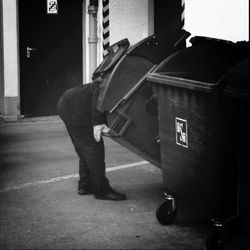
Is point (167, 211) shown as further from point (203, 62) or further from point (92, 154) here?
point (203, 62)

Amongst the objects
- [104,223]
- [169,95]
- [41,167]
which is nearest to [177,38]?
[169,95]

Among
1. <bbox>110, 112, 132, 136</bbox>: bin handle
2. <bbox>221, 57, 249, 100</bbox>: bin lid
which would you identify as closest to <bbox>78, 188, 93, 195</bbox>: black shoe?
<bbox>110, 112, 132, 136</bbox>: bin handle

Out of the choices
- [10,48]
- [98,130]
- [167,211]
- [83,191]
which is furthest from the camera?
[10,48]

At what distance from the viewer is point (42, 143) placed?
981 centimetres

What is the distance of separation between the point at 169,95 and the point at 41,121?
→ 645 cm

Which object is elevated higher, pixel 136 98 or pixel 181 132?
pixel 136 98

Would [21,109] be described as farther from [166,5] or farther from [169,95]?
[169,95]

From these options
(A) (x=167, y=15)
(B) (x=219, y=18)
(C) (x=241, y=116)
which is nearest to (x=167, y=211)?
(C) (x=241, y=116)

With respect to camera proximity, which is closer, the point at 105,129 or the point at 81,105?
the point at 105,129

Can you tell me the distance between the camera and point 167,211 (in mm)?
5910

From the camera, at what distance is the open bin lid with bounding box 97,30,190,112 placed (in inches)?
248

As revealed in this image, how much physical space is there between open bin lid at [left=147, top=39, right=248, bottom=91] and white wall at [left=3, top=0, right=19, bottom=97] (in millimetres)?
6137

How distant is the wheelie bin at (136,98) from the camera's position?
6316 millimetres

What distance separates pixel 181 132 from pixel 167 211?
868mm
